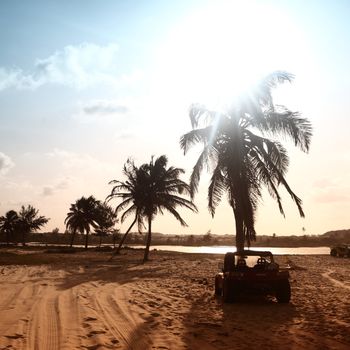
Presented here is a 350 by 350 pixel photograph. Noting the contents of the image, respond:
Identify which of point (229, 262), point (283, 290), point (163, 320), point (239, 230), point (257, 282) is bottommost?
point (163, 320)

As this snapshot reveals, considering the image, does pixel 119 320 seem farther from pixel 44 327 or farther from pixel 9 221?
pixel 9 221

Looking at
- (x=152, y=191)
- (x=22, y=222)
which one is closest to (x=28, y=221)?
(x=22, y=222)

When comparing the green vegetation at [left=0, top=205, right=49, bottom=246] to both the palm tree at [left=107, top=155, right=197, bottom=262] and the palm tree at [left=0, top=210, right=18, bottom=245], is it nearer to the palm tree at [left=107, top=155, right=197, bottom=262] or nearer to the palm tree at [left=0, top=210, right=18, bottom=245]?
the palm tree at [left=0, top=210, right=18, bottom=245]

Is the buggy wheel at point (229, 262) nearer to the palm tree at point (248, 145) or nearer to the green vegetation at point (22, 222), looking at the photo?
the palm tree at point (248, 145)

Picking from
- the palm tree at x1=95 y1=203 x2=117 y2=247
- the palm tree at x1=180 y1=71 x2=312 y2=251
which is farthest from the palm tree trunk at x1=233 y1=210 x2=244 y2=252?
the palm tree at x1=95 y1=203 x2=117 y2=247

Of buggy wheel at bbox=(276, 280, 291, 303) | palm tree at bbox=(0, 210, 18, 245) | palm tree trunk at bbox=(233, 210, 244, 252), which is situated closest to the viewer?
buggy wheel at bbox=(276, 280, 291, 303)

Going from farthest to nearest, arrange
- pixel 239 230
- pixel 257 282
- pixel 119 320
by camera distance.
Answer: pixel 239 230, pixel 257 282, pixel 119 320

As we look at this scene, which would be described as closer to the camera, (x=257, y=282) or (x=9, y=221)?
(x=257, y=282)

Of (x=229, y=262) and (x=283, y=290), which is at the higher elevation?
(x=229, y=262)

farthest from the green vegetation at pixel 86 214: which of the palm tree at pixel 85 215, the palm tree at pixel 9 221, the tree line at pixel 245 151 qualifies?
the tree line at pixel 245 151

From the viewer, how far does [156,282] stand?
55.5ft

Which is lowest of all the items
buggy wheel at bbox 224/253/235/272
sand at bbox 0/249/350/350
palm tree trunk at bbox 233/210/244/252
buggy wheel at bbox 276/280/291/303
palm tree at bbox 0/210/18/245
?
sand at bbox 0/249/350/350

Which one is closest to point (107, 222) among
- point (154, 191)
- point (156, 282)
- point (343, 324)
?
point (154, 191)

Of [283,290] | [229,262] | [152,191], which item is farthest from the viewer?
[152,191]
